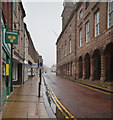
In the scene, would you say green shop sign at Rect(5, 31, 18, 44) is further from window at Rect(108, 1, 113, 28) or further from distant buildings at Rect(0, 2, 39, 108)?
window at Rect(108, 1, 113, 28)

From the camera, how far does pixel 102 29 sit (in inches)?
609

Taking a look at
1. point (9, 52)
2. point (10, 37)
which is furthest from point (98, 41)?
point (10, 37)

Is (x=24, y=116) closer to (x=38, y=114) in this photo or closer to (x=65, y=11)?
(x=38, y=114)

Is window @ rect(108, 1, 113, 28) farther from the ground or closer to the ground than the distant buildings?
farther from the ground

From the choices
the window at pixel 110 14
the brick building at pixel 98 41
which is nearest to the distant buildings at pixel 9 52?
the brick building at pixel 98 41

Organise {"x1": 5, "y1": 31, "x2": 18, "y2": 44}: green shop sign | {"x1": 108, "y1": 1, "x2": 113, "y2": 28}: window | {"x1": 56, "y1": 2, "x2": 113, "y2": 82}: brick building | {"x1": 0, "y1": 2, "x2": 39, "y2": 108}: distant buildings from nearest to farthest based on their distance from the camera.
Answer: {"x1": 0, "y1": 2, "x2": 39, "y2": 108}: distant buildings, {"x1": 5, "y1": 31, "x2": 18, "y2": 44}: green shop sign, {"x1": 108, "y1": 1, "x2": 113, "y2": 28}: window, {"x1": 56, "y1": 2, "x2": 113, "y2": 82}: brick building

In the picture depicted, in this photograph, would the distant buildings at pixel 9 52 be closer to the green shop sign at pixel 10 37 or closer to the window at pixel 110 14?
the green shop sign at pixel 10 37

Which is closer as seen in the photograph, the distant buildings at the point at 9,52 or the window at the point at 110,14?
the distant buildings at the point at 9,52

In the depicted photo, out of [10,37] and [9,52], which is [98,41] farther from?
[10,37]

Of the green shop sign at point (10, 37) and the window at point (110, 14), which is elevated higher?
the window at point (110, 14)

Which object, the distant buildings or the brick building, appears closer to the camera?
the distant buildings

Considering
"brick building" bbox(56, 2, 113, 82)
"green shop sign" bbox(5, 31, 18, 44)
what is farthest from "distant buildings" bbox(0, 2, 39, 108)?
"brick building" bbox(56, 2, 113, 82)

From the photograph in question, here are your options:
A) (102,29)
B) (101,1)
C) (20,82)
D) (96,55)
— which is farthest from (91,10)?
(20,82)

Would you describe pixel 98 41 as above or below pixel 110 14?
below
